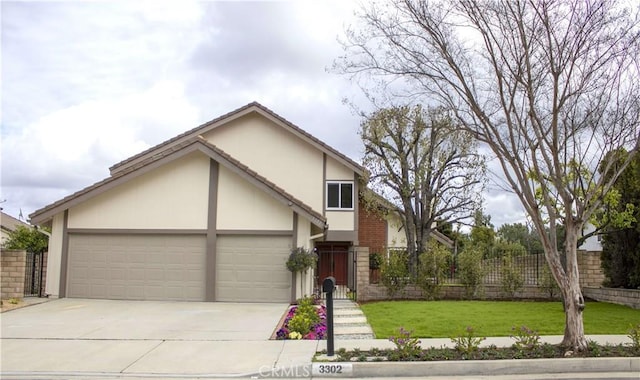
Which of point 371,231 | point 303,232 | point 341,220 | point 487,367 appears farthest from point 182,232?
point 487,367

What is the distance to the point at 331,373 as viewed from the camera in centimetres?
862

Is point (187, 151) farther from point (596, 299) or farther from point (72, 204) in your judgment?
point (596, 299)

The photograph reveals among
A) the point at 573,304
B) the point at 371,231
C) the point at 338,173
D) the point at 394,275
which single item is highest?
the point at 338,173

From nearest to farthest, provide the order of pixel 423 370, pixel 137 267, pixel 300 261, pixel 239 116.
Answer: pixel 423 370
pixel 300 261
pixel 137 267
pixel 239 116

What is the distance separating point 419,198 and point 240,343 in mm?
13759

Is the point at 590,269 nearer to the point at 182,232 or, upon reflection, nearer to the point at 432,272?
the point at 432,272

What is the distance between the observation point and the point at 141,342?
10836mm

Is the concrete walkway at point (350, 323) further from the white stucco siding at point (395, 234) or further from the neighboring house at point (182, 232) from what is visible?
the white stucco siding at point (395, 234)

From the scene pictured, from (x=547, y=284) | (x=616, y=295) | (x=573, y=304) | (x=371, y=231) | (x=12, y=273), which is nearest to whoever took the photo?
(x=573, y=304)

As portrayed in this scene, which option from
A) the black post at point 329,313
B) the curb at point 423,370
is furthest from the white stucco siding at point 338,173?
the curb at point 423,370

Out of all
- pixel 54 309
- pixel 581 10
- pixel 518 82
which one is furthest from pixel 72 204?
pixel 581 10

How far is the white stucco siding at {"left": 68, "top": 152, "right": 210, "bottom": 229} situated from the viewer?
17875mm

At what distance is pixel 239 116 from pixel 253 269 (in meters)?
9.12

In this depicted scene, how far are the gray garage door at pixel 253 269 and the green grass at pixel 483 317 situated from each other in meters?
2.97
